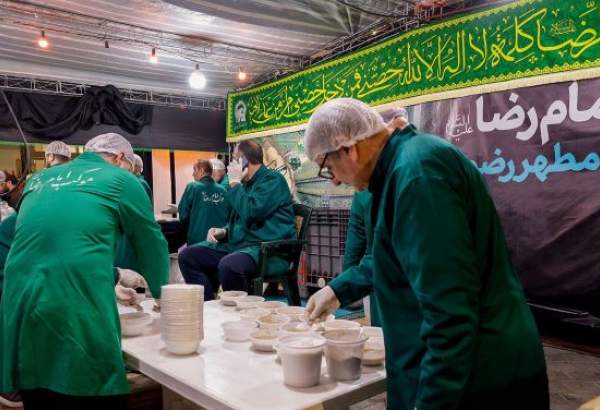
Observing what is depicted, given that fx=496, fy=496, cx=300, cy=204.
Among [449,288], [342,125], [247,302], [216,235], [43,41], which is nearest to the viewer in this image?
[449,288]

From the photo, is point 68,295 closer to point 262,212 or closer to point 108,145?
point 108,145

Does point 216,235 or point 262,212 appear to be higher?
point 262,212

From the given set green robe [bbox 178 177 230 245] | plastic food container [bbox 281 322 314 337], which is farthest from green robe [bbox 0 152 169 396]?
green robe [bbox 178 177 230 245]

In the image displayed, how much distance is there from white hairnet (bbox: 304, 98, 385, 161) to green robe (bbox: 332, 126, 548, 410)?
84 mm

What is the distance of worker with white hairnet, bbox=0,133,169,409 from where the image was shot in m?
1.74

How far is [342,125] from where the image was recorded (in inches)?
52.6

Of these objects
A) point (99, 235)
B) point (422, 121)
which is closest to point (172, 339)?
point (99, 235)

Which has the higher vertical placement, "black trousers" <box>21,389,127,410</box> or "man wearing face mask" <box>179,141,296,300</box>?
"man wearing face mask" <box>179,141,296,300</box>

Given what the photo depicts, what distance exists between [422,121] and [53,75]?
5.15 m

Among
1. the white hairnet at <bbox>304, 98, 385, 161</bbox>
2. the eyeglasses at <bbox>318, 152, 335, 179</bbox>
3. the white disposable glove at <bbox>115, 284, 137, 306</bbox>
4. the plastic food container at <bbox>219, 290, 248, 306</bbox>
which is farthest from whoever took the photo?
the plastic food container at <bbox>219, 290, 248, 306</bbox>

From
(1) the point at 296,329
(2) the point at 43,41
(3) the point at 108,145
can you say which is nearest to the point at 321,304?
(1) the point at 296,329

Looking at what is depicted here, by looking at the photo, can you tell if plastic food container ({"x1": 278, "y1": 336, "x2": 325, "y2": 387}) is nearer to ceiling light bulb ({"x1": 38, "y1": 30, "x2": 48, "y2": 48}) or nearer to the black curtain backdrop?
ceiling light bulb ({"x1": 38, "y1": 30, "x2": 48, "y2": 48})

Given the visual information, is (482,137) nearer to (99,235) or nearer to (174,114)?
(99,235)

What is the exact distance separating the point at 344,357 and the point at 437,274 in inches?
20.4
